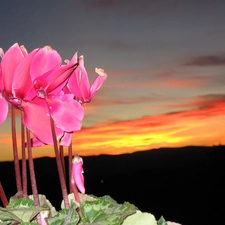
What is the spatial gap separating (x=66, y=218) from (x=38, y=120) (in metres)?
0.14

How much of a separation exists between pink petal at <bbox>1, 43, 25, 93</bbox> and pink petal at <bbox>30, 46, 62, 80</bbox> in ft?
0.08

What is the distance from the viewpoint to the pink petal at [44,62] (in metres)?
0.63

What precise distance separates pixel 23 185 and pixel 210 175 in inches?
349

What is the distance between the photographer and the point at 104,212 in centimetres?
65

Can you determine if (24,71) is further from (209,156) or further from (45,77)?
(209,156)

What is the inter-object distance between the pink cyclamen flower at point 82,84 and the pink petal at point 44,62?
0.16 ft

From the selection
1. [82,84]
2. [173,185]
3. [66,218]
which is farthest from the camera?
[173,185]

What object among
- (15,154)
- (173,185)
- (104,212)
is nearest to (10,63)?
(15,154)

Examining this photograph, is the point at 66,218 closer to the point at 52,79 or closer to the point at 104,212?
the point at 104,212

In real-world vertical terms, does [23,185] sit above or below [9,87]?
below

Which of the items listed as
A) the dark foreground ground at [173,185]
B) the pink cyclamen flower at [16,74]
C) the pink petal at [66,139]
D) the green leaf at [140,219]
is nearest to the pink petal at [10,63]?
the pink cyclamen flower at [16,74]

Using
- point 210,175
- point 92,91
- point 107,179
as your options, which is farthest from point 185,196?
point 92,91

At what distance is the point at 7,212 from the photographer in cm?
62

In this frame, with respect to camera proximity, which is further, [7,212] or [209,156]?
[209,156]
